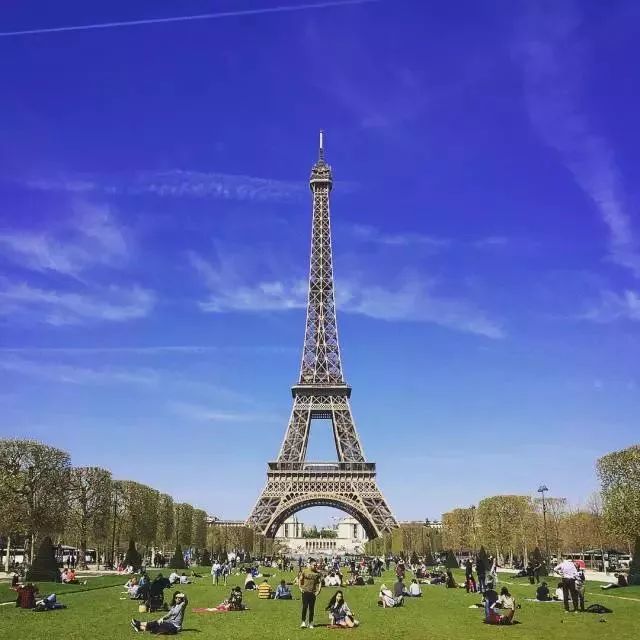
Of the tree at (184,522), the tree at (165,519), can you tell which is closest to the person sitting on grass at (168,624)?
the tree at (165,519)

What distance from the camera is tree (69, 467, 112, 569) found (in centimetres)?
6988

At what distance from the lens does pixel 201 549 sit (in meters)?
115

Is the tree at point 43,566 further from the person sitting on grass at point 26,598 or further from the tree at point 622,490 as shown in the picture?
the tree at point 622,490

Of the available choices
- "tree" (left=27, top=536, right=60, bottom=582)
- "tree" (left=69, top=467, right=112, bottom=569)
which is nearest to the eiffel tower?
"tree" (left=69, top=467, right=112, bottom=569)

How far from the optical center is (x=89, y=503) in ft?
234

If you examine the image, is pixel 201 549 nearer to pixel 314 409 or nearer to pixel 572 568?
pixel 314 409

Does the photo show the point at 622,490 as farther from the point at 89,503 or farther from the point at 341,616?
the point at 89,503

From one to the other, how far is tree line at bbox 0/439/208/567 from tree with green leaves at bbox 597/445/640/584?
4196cm

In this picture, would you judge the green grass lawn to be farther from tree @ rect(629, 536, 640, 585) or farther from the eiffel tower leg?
the eiffel tower leg

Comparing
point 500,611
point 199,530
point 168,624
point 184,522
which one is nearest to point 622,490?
point 500,611

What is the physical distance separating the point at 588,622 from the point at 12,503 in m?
47.7

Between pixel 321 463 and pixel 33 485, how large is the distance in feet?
177

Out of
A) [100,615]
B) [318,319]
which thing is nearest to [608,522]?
[100,615]

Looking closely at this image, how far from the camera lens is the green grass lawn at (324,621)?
19.9 meters
